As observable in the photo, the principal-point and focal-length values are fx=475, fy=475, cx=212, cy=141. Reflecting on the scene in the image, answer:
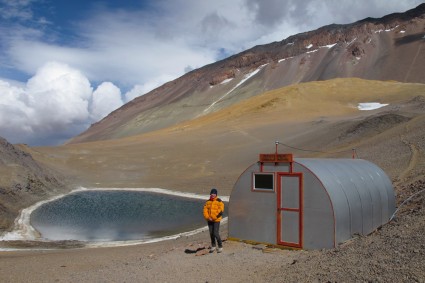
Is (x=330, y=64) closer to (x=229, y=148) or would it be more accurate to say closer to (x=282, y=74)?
(x=282, y=74)

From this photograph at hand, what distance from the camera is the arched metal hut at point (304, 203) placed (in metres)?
14.5

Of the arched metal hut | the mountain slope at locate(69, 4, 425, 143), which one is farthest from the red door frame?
the mountain slope at locate(69, 4, 425, 143)

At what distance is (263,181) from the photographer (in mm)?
16109

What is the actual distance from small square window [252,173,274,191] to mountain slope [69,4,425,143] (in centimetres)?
12330

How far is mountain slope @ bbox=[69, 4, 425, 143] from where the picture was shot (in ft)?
485

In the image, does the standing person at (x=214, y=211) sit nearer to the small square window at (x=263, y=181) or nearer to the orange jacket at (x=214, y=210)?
the orange jacket at (x=214, y=210)

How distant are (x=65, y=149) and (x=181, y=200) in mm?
39876

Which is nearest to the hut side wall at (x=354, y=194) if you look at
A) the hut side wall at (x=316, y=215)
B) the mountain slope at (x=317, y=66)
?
the hut side wall at (x=316, y=215)

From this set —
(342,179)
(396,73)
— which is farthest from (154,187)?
(396,73)

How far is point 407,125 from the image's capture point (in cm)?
4559

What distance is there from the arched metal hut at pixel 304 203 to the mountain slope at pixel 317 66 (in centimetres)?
12175

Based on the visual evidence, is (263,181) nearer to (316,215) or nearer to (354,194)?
(316,215)

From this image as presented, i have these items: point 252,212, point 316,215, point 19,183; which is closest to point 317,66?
point 19,183

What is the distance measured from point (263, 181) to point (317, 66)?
159 metres
